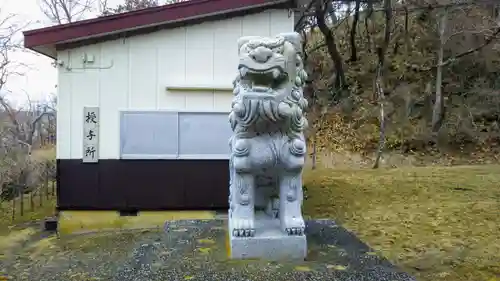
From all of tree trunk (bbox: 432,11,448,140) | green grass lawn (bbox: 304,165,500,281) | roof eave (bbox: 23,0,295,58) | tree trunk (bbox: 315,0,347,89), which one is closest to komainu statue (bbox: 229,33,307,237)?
green grass lawn (bbox: 304,165,500,281)

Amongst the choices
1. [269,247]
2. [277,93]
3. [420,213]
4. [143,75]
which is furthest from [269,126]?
[420,213]

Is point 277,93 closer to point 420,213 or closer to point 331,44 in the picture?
point 420,213

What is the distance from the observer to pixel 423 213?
6.71 metres

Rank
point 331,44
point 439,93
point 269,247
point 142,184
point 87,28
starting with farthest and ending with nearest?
point 439,93 → point 331,44 → point 142,184 → point 87,28 → point 269,247

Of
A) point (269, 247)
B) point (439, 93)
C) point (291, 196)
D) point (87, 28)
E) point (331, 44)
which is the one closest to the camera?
point (269, 247)

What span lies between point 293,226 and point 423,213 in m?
3.89

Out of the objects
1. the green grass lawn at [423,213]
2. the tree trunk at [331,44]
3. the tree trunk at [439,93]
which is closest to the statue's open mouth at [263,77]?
the green grass lawn at [423,213]

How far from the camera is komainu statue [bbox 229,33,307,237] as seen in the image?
3.37 meters

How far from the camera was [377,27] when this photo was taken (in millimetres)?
16469

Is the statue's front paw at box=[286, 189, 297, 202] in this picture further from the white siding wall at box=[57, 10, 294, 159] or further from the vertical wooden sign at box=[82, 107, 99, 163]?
the vertical wooden sign at box=[82, 107, 99, 163]

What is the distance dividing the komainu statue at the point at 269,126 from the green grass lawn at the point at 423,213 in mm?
1644

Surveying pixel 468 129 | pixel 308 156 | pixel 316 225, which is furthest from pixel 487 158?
pixel 316 225

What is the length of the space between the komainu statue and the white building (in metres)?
2.28

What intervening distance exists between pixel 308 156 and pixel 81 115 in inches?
291
